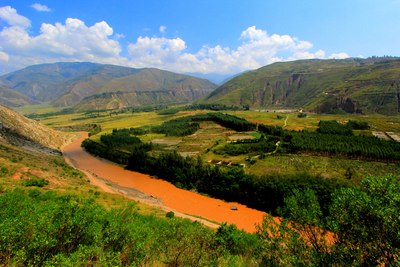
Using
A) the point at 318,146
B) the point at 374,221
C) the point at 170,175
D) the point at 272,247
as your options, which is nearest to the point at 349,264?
the point at 374,221

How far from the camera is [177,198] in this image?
70938mm

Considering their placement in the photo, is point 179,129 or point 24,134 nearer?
point 24,134

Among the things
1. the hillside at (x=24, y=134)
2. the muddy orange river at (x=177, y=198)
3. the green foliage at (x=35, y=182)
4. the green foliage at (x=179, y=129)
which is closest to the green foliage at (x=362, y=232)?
the muddy orange river at (x=177, y=198)

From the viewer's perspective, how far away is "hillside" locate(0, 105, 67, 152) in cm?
9976

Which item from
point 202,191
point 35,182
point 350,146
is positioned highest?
point 35,182

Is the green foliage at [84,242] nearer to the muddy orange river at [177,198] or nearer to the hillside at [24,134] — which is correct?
the muddy orange river at [177,198]

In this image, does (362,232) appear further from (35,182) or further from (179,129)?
(179,129)

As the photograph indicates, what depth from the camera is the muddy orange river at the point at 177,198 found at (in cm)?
5857

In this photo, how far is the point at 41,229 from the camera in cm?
1482

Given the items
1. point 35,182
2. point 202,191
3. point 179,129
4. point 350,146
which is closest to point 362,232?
point 35,182

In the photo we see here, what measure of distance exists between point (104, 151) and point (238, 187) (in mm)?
73372

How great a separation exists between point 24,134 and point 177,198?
83774 millimetres

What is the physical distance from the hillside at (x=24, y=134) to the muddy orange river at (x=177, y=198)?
18.1 m

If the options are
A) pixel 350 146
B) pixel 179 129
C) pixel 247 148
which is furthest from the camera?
pixel 179 129
